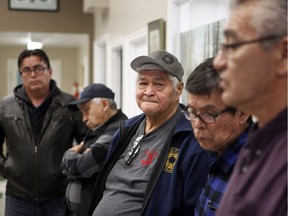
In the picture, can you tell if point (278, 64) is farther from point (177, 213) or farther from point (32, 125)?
point (32, 125)

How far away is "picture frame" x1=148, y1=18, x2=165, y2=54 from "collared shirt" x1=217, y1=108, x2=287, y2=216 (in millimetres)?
2250

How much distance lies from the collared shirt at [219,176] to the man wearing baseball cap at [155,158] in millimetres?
260

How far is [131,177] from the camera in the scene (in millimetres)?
1858

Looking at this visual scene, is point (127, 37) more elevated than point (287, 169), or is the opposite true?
point (127, 37)

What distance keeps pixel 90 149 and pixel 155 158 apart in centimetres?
55

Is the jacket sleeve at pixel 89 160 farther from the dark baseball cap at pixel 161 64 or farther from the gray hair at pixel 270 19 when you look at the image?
the gray hair at pixel 270 19

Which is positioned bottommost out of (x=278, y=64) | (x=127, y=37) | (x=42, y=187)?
(x=42, y=187)

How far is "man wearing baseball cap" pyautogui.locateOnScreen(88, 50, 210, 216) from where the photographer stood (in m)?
1.62

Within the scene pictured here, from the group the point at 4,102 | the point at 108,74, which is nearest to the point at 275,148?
the point at 4,102

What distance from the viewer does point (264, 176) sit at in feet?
2.71

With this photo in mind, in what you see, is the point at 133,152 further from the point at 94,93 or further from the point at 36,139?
the point at 36,139

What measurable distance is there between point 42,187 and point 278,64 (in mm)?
2061

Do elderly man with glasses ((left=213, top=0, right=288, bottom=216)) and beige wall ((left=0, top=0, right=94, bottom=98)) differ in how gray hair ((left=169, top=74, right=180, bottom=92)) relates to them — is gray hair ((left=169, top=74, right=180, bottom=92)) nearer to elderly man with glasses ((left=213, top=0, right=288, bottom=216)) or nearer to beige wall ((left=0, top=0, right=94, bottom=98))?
elderly man with glasses ((left=213, top=0, right=288, bottom=216))

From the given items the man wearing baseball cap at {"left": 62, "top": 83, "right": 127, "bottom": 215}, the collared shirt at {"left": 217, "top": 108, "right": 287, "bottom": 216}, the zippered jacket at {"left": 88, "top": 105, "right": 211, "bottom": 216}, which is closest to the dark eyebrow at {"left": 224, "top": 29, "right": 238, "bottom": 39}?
the collared shirt at {"left": 217, "top": 108, "right": 287, "bottom": 216}
